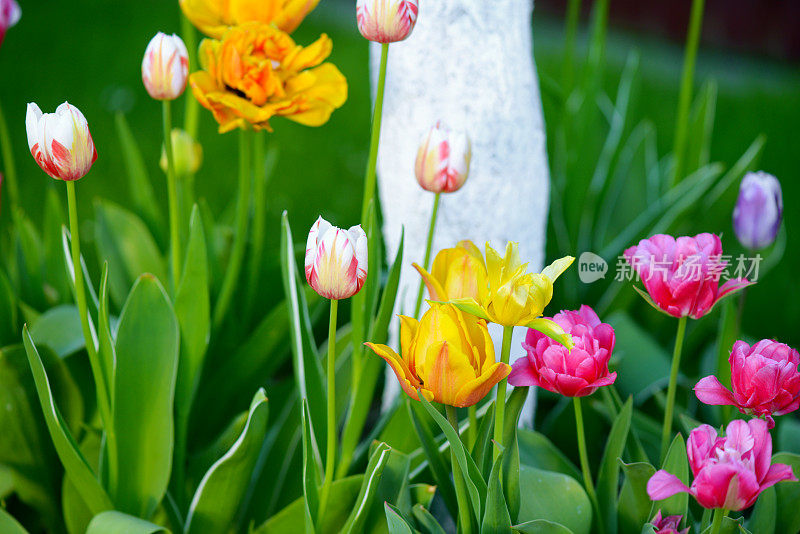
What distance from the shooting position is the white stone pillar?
1.21 meters

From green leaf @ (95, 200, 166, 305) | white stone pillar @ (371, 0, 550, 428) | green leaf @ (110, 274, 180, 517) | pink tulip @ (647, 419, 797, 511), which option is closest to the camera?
pink tulip @ (647, 419, 797, 511)

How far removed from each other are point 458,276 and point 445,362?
0.41 ft

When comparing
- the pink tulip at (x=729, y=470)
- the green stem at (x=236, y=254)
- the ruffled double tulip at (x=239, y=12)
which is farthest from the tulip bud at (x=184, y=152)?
the pink tulip at (x=729, y=470)

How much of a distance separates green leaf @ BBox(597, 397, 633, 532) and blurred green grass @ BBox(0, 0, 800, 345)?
0.72 meters

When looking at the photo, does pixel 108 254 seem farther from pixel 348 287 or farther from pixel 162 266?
pixel 348 287

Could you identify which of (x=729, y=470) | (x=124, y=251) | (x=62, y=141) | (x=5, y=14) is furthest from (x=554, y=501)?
(x=5, y=14)

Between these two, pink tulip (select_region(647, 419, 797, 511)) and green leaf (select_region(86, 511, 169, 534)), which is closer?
pink tulip (select_region(647, 419, 797, 511))

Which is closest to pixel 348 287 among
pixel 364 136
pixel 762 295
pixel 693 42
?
pixel 693 42

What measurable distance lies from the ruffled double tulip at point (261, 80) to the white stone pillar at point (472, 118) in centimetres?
20

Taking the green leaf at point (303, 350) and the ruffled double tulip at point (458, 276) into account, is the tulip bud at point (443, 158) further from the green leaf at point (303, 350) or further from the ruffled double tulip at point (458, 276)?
the green leaf at point (303, 350)

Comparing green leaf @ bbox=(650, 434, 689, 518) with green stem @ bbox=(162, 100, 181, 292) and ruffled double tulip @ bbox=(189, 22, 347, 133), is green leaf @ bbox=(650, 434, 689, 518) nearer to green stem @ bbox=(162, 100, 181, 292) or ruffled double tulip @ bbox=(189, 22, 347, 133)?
ruffled double tulip @ bbox=(189, 22, 347, 133)

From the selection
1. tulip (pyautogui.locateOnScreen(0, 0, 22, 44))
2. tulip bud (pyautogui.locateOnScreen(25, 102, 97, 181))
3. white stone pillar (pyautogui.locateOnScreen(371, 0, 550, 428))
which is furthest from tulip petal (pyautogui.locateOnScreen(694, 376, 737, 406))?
tulip (pyautogui.locateOnScreen(0, 0, 22, 44))

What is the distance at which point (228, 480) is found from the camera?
1041 millimetres

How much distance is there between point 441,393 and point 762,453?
304 mm
